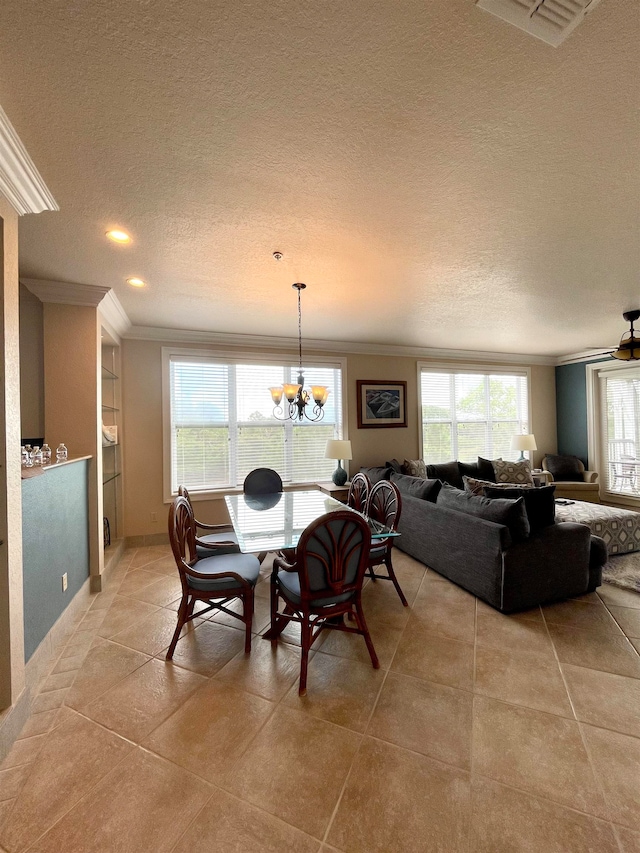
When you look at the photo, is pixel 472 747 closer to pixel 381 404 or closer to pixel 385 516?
pixel 385 516

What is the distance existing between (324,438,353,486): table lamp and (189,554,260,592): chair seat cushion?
7.70 feet

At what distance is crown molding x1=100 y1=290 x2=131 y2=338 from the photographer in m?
3.23

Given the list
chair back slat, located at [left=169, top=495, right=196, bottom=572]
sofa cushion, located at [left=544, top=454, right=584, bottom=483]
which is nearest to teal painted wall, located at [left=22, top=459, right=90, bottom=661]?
chair back slat, located at [left=169, top=495, right=196, bottom=572]

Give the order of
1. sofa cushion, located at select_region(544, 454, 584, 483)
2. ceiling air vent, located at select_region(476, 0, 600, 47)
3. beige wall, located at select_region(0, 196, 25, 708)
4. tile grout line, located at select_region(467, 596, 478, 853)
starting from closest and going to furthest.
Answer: ceiling air vent, located at select_region(476, 0, 600, 47)
tile grout line, located at select_region(467, 596, 478, 853)
beige wall, located at select_region(0, 196, 25, 708)
sofa cushion, located at select_region(544, 454, 584, 483)

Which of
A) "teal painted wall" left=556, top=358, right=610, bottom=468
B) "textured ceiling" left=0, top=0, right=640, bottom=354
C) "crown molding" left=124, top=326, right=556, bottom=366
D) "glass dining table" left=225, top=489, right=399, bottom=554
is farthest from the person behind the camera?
"teal painted wall" left=556, top=358, right=610, bottom=468

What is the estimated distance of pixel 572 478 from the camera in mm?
5988

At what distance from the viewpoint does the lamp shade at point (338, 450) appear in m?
4.76

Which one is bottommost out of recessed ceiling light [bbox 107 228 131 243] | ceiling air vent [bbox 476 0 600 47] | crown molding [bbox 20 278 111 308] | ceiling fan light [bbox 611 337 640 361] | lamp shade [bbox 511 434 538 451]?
lamp shade [bbox 511 434 538 451]

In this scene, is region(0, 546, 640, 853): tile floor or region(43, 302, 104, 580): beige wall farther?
region(43, 302, 104, 580): beige wall

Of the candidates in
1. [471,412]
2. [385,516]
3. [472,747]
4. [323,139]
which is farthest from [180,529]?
[471,412]

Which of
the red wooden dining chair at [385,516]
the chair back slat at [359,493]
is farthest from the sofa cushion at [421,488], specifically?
the red wooden dining chair at [385,516]

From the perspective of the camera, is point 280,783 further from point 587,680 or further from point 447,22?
point 447,22

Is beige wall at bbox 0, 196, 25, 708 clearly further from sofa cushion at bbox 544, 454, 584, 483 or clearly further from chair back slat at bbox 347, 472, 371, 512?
sofa cushion at bbox 544, 454, 584, 483

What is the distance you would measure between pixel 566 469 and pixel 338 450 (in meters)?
4.19
